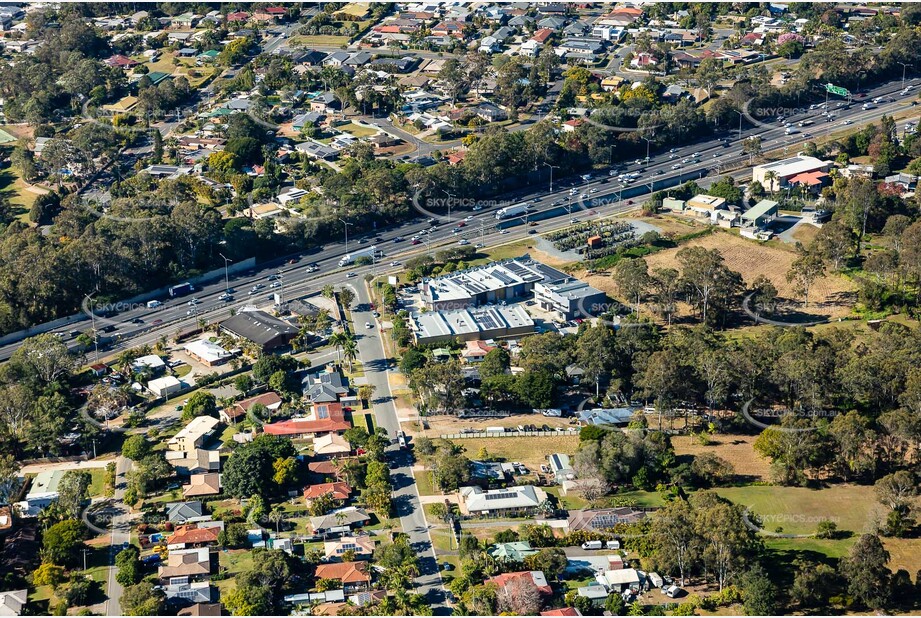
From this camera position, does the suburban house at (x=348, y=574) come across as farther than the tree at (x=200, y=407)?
No

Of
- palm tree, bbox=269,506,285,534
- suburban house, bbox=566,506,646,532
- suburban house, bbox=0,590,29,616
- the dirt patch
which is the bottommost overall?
the dirt patch

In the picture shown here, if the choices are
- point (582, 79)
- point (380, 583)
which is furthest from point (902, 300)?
point (582, 79)

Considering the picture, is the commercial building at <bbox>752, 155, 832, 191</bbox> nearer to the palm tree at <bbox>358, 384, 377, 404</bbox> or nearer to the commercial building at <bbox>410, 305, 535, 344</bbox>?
the commercial building at <bbox>410, 305, 535, 344</bbox>

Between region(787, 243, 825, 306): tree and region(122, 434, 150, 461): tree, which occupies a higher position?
region(122, 434, 150, 461): tree

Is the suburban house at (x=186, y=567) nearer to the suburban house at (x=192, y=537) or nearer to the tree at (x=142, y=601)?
the suburban house at (x=192, y=537)

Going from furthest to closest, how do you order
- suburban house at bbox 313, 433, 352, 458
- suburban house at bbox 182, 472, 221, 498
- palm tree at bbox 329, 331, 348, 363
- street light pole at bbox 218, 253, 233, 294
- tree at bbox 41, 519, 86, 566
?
street light pole at bbox 218, 253, 233, 294 → palm tree at bbox 329, 331, 348, 363 → suburban house at bbox 313, 433, 352, 458 → suburban house at bbox 182, 472, 221, 498 → tree at bbox 41, 519, 86, 566

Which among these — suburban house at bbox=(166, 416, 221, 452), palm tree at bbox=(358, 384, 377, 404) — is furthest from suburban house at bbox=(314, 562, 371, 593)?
palm tree at bbox=(358, 384, 377, 404)

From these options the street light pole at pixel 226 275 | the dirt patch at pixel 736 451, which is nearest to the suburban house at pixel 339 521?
the dirt patch at pixel 736 451

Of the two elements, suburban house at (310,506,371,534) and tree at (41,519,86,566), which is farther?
suburban house at (310,506,371,534)
